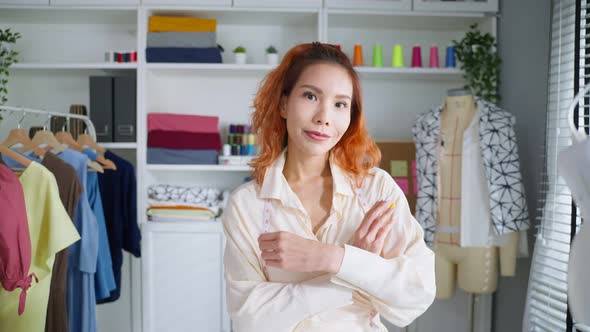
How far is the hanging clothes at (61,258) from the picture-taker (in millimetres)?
2150

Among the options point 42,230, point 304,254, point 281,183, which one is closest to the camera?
point 304,254

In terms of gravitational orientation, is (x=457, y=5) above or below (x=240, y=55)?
above

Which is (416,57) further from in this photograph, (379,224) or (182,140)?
(379,224)

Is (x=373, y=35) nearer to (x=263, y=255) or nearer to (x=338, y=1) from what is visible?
(x=338, y=1)

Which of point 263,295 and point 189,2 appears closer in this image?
point 263,295

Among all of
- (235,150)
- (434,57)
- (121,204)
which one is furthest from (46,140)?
(434,57)

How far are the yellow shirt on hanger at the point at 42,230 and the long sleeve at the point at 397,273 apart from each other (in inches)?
54.2

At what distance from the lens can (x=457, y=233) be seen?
2.60 metres

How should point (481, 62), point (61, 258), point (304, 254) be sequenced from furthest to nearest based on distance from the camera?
point (481, 62)
point (61, 258)
point (304, 254)

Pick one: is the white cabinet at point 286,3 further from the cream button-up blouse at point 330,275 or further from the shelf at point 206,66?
the cream button-up blouse at point 330,275

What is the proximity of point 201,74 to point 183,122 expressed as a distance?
393mm

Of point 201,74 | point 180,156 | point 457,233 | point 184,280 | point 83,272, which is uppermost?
point 201,74

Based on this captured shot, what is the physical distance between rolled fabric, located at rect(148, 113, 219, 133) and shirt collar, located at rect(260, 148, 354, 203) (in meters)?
1.96

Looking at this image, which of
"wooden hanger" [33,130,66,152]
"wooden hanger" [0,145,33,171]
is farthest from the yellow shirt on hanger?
"wooden hanger" [33,130,66,152]
